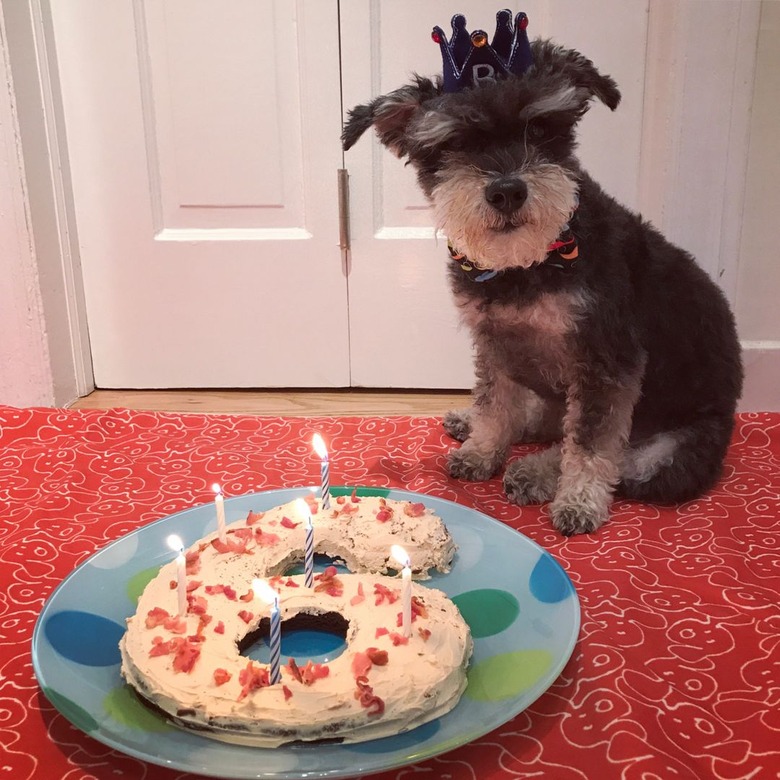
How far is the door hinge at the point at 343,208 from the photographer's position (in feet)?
7.77

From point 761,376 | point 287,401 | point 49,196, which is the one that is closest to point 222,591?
point 287,401

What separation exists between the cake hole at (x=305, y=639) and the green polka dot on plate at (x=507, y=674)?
7.4 inches

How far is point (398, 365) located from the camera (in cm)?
257

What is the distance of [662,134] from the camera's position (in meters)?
2.23

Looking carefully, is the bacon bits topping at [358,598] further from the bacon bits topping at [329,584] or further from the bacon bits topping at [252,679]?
the bacon bits topping at [252,679]

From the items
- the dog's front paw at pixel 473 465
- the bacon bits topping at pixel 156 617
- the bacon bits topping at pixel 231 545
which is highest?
the bacon bits topping at pixel 156 617

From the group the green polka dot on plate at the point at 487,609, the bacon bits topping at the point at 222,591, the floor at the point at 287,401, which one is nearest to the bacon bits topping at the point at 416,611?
the green polka dot on plate at the point at 487,609

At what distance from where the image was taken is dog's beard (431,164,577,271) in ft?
4.57

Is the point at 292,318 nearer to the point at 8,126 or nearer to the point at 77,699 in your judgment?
the point at 8,126

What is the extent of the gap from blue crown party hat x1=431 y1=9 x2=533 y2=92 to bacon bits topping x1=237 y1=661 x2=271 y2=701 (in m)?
1.05

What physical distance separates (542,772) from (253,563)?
0.53 metres

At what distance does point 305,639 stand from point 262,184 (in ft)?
5.34

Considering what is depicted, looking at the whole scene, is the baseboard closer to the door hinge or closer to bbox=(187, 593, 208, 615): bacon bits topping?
the door hinge

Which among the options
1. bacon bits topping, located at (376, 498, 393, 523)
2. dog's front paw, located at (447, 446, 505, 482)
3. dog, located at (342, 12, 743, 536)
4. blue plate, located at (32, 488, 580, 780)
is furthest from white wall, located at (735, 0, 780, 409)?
bacon bits topping, located at (376, 498, 393, 523)
